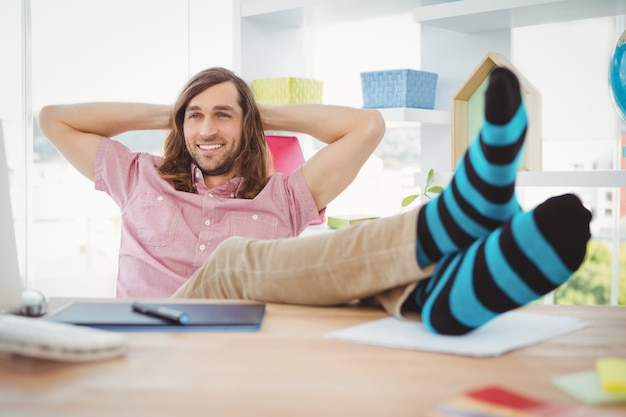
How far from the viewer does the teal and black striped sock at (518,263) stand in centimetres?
88

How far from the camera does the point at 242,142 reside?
2314 mm

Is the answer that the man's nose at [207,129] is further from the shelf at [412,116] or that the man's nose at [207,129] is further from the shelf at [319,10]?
the shelf at [319,10]

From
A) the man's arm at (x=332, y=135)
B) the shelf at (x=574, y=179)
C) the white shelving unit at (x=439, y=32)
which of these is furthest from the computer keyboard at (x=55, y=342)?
the white shelving unit at (x=439, y=32)

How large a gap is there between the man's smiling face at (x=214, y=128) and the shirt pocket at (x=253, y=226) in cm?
24

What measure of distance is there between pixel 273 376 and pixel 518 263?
0.32 metres

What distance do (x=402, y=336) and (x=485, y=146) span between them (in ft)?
0.88

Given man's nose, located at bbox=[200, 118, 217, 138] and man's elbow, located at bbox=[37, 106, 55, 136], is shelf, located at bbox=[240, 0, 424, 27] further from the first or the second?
man's elbow, located at bbox=[37, 106, 55, 136]

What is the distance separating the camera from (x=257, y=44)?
3141 millimetres

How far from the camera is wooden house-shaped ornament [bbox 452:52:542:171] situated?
239 centimetres

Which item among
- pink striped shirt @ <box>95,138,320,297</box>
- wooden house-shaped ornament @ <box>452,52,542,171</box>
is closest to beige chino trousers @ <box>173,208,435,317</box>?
pink striped shirt @ <box>95,138,320,297</box>

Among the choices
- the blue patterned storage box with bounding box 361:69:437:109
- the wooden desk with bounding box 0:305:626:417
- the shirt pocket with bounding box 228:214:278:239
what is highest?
the blue patterned storage box with bounding box 361:69:437:109

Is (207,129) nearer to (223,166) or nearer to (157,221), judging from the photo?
(223,166)

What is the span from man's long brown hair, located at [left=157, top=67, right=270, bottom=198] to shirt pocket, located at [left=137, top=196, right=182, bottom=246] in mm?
138

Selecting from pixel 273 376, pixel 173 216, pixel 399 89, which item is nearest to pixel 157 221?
pixel 173 216
